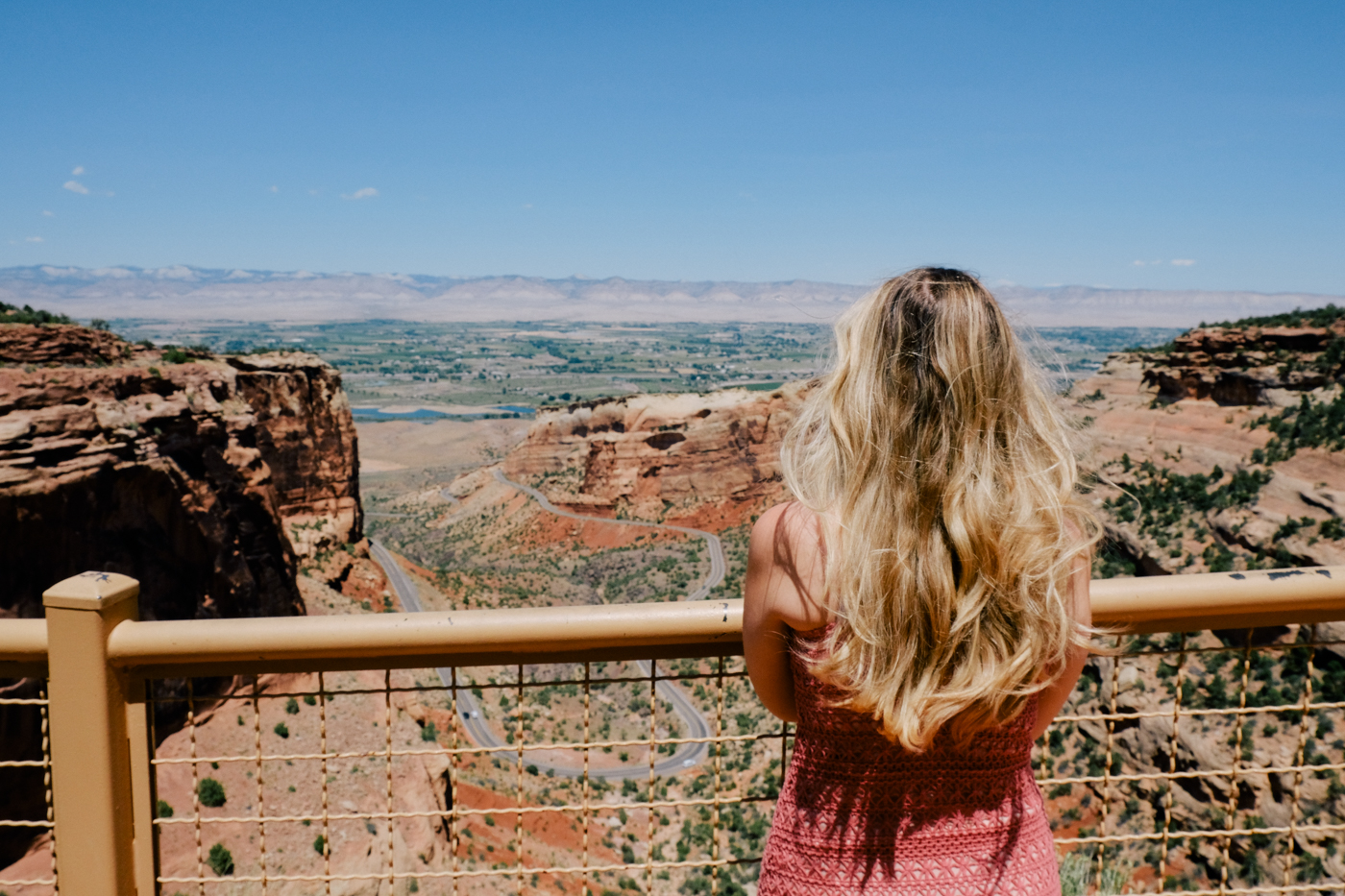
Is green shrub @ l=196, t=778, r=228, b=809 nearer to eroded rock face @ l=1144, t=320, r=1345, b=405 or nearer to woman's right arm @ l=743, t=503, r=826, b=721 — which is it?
woman's right arm @ l=743, t=503, r=826, b=721

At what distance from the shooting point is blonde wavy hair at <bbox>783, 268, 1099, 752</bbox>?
1885 mm

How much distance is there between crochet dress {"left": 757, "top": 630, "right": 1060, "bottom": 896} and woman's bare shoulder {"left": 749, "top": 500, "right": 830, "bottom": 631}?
9 cm

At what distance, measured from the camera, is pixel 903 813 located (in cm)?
205

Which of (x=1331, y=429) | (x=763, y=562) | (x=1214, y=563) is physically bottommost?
(x=1214, y=563)

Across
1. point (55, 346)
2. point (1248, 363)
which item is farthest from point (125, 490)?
point (1248, 363)

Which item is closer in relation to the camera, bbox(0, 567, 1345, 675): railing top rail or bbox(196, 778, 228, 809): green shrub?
bbox(0, 567, 1345, 675): railing top rail

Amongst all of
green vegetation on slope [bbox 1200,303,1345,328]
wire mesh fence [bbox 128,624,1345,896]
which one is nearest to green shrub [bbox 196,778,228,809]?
wire mesh fence [bbox 128,624,1345,896]

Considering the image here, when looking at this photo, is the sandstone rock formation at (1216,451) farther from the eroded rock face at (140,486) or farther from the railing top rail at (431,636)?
the eroded rock face at (140,486)

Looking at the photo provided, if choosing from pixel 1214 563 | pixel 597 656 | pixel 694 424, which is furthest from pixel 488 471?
pixel 597 656

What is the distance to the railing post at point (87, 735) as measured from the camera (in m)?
2.52

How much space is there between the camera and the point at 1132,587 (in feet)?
8.83

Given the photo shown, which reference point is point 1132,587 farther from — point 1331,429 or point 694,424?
point 694,424

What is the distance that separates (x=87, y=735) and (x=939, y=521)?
239cm

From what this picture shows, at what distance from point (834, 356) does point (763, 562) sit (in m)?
0.53
